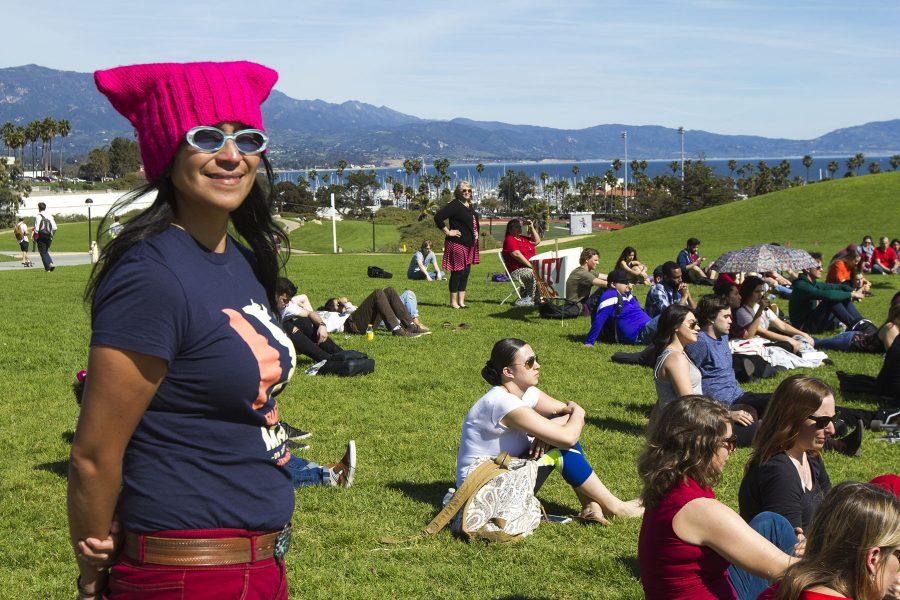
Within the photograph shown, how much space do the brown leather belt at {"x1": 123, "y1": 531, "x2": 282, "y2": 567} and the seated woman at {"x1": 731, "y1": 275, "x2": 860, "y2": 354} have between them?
10.6 metres

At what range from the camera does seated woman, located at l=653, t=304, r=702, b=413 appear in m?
7.46

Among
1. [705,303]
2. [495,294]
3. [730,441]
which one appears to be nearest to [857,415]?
[705,303]

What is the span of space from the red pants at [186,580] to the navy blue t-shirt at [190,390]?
0.07m

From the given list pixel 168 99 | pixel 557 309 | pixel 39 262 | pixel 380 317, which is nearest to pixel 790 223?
pixel 557 309

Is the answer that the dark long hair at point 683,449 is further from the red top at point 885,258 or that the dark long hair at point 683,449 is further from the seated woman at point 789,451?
the red top at point 885,258

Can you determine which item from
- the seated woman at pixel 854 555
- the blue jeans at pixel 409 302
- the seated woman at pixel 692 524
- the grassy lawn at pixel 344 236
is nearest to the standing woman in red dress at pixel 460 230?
the blue jeans at pixel 409 302

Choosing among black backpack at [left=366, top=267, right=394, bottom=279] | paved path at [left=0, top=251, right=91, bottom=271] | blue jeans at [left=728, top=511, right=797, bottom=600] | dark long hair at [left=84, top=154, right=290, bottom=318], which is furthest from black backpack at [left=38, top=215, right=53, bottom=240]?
dark long hair at [left=84, top=154, right=290, bottom=318]

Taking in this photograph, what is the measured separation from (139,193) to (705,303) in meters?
7.11

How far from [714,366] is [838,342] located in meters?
5.88

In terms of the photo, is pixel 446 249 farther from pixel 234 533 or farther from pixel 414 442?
pixel 234 533

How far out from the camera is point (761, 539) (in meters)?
3.95

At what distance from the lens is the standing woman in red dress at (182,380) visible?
203 centimetres

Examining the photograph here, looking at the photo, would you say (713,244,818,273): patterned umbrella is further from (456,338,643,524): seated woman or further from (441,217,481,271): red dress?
(456,338,643,524): seated woman

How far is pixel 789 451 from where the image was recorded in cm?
512
